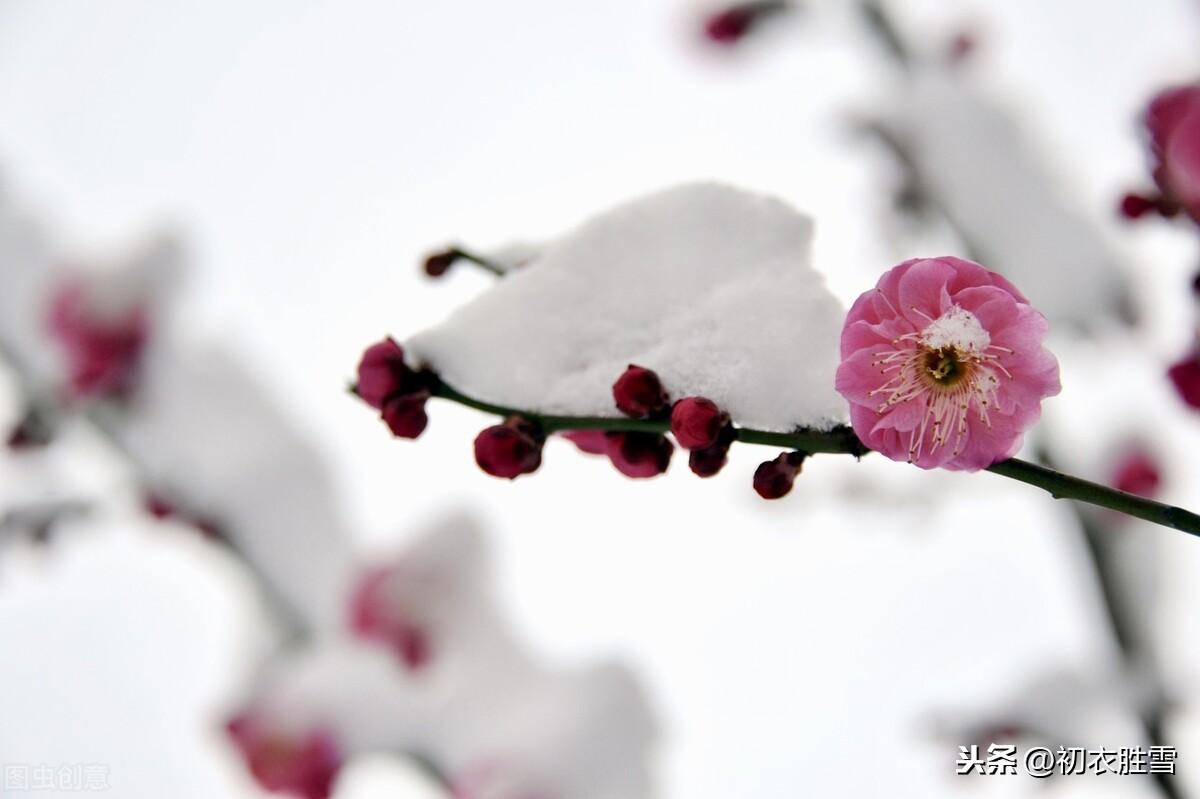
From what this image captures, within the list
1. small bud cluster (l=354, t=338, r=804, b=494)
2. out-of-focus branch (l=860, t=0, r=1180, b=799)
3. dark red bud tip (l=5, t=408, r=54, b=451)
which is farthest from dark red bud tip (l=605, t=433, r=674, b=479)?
dark red bud tip (l=5, t=408, r=54, b=451)

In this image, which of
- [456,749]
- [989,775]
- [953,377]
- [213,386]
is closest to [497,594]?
[456,749]

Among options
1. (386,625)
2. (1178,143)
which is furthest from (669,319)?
(386,625)

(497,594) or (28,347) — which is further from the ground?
(28,347)

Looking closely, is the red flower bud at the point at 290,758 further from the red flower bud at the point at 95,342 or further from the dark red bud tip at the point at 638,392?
the dark red bud tip at the point at 638,392

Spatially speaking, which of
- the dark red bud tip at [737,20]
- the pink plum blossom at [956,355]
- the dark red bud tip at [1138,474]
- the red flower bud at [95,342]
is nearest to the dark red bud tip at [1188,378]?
the pink plum blossom at [956,355]

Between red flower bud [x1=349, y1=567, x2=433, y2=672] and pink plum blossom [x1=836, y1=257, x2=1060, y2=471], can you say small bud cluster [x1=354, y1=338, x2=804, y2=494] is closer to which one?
pink plum blossom [x1=836, y1=257, x2=1060, y2=471]

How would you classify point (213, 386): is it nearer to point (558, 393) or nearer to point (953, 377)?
point (558, 393)
